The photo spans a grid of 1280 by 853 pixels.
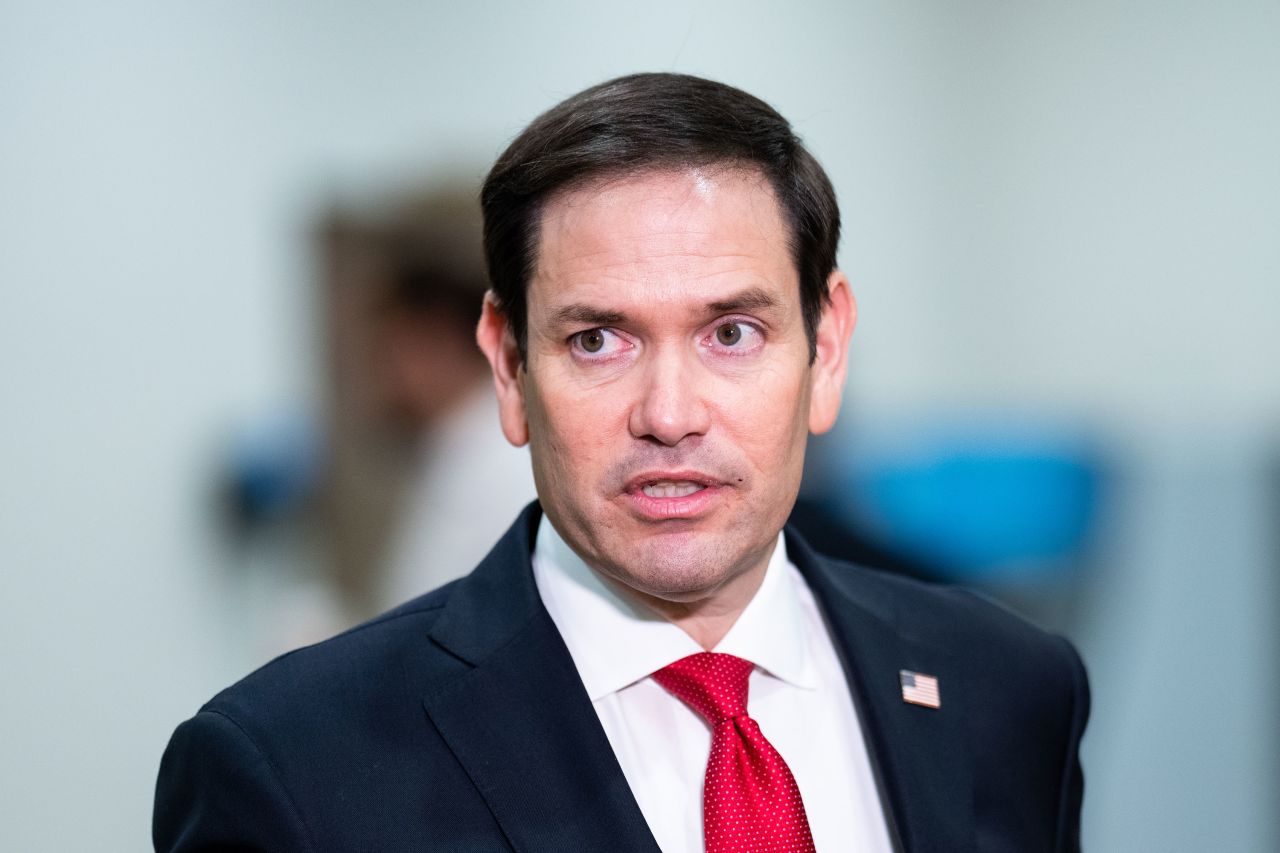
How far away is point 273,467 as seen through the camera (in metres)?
4.69

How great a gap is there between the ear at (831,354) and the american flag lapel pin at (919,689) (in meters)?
0.38

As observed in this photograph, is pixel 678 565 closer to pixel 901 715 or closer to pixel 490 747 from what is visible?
pixel 490 747

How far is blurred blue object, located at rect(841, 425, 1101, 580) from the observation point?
4.70m

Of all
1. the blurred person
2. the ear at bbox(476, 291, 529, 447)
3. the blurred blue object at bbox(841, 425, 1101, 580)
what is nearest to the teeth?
the ear at bbox(476, 291, 529, 447)

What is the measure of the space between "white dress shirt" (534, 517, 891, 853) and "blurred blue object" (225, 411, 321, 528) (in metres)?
2.69

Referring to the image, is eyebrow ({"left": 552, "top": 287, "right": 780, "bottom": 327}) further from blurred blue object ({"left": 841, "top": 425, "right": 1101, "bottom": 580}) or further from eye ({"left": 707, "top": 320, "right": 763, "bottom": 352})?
blurred blue object ({"left": 841, "top": 425, "right": 1101, "bottom": 580})

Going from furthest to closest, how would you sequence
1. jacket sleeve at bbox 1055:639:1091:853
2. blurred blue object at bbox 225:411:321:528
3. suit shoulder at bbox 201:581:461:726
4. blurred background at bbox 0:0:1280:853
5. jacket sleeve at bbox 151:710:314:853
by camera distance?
blurred blue object at bbox 225:411:321:528 → blurred background at bbox 0:0:1280:853 → jacket sleeve at bbox 1055:639:1091:853 → suit shoulder at bbox 201:581:461:726 → jacket sleeve at bbox 151:710:314:853

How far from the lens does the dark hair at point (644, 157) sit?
1.95 m

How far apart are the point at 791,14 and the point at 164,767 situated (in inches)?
158

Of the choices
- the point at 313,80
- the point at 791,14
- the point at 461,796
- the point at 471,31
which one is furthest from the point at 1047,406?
the point at 461,796

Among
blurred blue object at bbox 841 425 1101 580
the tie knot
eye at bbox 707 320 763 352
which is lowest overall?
blurred blue object at bbox 841 425 1101 580

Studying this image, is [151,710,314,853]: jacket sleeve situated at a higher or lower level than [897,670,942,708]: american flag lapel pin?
higher

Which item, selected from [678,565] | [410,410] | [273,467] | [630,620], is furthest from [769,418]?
[273,467]

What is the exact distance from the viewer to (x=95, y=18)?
4.51m
